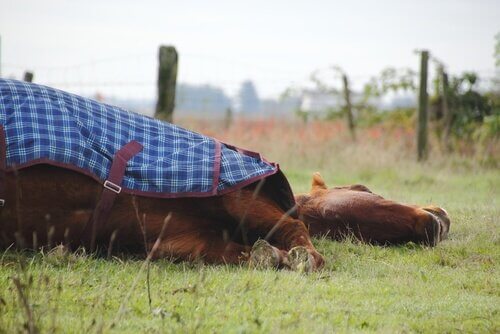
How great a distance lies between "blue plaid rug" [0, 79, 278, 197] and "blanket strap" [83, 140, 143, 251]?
38 mm

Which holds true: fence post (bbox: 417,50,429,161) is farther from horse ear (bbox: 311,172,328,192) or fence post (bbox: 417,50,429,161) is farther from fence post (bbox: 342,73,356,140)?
horse ear (bbox: 311,172,328,192)

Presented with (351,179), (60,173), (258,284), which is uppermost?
(60,173)

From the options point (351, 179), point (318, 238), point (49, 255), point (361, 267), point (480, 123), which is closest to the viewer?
point (49, 255)

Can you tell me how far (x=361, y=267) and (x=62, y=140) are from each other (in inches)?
74.7

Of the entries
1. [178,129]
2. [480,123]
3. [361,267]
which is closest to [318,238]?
[361,267]

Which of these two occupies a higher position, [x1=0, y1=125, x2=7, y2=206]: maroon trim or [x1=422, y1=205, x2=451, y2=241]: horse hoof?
[x1=0, y1=125, x2=7, y2=206]: maroon trim

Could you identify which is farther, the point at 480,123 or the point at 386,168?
the point at 480,123

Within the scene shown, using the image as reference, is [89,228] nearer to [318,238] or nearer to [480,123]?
[318,238]

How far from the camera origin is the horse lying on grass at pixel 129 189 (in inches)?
162

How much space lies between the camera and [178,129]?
15.5ft

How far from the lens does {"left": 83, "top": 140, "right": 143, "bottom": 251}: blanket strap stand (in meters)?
4.16

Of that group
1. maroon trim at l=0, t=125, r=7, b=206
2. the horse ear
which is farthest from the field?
the horse ear

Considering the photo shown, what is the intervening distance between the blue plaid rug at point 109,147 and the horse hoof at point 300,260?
1.70 feet

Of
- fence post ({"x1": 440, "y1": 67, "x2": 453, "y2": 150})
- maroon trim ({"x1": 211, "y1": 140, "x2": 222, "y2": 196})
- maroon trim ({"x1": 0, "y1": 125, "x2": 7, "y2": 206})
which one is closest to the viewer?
maroon trim ({"x1": 0, "y1": 125, "x2": 7, "y2": 206})
